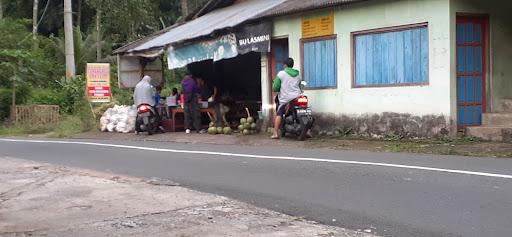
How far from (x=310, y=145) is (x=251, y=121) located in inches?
131

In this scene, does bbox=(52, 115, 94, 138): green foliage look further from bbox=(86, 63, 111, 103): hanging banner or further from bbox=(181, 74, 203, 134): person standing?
bbox=(181, 74, 203, 134): person standing

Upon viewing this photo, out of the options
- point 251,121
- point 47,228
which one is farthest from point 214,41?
point 47,228

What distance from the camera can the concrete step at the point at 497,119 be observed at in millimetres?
12297

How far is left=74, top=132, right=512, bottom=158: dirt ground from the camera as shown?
10.9 meters

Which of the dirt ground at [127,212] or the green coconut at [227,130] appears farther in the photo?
the green coconut at [227,130]

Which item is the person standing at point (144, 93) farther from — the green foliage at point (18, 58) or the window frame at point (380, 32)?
the green foliage at point (18, 58)

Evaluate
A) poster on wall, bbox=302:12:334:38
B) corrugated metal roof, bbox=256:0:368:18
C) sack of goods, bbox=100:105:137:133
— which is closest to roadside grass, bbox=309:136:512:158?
poster on wall, bbox=302:12:334:38

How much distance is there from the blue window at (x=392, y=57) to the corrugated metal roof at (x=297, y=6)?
2.94ft

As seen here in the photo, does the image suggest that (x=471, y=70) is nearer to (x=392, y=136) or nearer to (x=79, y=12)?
(x=392, y=136)

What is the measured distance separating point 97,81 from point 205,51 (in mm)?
5375

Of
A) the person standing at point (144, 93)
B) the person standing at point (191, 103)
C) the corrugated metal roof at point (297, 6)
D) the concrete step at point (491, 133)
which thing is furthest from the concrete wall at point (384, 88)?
the person standing at point (144, 93)

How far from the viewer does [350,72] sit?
14.1 m

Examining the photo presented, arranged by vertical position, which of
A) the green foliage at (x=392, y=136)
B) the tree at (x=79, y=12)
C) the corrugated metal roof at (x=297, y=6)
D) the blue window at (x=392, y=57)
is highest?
the tree at (x=79, y=12)

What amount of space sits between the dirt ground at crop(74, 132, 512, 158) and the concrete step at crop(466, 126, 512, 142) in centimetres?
21
